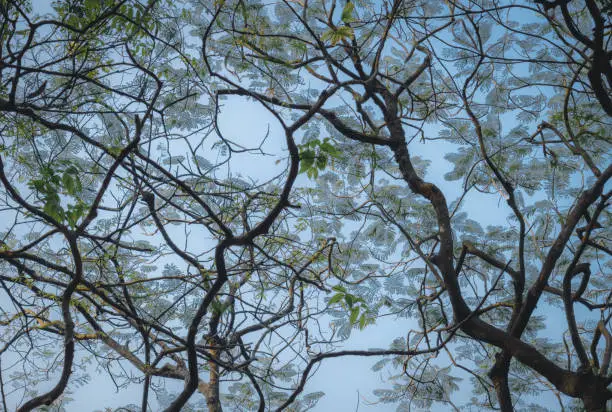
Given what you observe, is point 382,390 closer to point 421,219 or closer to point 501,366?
point 421,219

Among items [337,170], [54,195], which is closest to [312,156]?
[54,195]

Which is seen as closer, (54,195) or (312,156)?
(54,195)

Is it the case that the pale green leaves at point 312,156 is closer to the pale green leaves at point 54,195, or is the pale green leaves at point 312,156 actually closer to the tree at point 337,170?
the pale green leaves at point 54,195

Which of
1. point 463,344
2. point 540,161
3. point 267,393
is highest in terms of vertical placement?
point 540,161

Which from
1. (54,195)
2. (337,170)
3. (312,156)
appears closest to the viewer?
(54,195)

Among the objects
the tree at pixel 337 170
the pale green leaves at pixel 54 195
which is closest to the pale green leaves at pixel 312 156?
the pale green leaves at pixel 54 195

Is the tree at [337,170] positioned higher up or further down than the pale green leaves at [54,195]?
higher up

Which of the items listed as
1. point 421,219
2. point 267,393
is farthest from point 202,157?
point 267,393

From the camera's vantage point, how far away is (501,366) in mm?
2037

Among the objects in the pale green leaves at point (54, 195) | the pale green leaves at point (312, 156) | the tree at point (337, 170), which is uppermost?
the tree at point (337, 170)

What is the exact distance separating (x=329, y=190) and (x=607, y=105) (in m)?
1.74

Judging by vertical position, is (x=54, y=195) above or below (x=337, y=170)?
below

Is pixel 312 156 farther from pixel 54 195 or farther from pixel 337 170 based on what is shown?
pixel 337 170

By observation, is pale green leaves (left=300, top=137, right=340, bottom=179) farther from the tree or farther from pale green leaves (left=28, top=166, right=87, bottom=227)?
the tree
